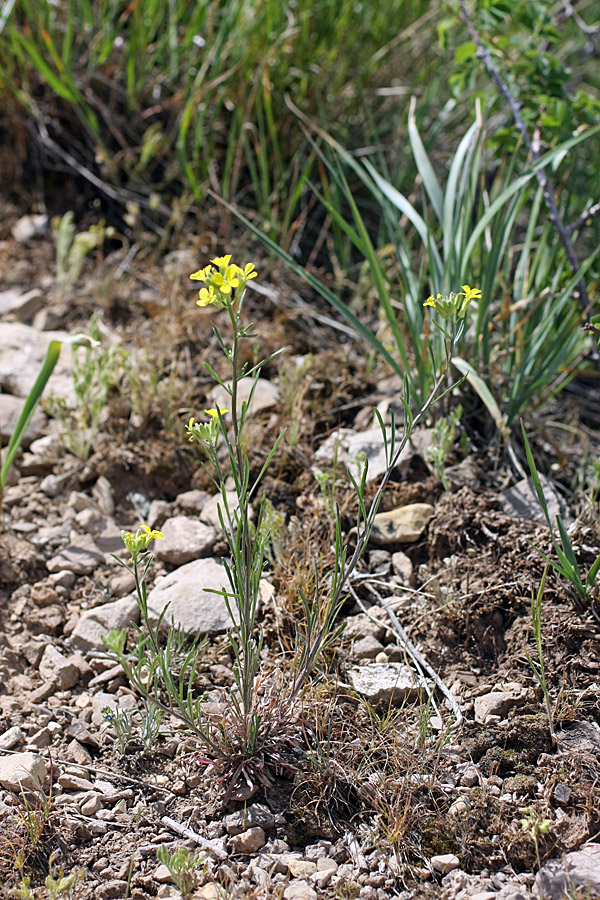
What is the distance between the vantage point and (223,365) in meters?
2.40

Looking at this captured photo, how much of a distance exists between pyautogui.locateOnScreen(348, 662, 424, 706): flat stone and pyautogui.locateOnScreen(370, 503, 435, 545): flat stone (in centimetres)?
36

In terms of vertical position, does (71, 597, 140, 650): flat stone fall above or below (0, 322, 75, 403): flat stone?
below

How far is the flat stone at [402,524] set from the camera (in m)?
1.88

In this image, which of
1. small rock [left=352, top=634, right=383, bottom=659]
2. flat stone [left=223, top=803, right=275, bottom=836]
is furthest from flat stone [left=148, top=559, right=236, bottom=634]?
flat stone [left=223, top=803, right=275, bottom=836]

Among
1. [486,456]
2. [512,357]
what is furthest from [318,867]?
[512,357]

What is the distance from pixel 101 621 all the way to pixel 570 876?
1.10 m

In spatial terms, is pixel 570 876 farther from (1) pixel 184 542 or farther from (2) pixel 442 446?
(1) pixel 184 542

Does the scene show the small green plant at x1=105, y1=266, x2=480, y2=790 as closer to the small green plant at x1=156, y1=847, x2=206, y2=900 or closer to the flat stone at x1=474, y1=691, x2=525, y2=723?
the small green plant at x1=156, y1=847, x2=206, y2=900

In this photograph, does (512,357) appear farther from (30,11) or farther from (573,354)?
(30,11)

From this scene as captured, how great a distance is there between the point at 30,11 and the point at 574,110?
203cm

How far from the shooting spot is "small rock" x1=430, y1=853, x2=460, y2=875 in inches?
50.6

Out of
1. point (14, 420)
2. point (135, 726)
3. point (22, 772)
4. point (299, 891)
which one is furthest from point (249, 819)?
point (14, 420)

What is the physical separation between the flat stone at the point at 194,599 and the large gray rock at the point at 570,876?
2.66 ft

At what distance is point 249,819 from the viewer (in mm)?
1353
